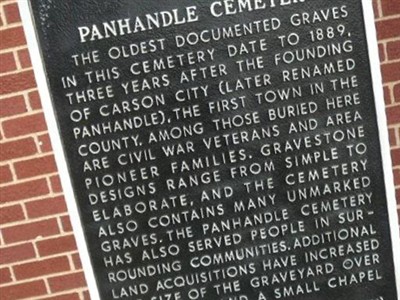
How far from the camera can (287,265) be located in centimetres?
315

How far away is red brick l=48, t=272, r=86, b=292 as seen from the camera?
325 cm

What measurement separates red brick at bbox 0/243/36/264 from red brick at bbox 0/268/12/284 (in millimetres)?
45

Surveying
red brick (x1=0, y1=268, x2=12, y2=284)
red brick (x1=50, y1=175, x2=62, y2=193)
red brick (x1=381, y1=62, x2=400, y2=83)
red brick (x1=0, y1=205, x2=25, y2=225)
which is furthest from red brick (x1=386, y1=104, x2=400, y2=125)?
red brick (x1=0, y1=268, x2=12, y2=284)

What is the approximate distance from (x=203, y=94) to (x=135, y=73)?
13.3 inches

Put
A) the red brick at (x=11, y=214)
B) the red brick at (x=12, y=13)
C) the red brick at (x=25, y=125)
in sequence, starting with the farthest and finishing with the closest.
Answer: the red brick at (x=11, y=214) < the red brick at (x=25, y=125) < the red brick at (x=12, y=13)

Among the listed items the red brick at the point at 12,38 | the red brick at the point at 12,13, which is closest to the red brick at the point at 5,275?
the red brick at the point at 12,38

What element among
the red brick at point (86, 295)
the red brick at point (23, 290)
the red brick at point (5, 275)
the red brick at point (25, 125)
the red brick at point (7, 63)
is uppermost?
the red brick at point (7, 63)

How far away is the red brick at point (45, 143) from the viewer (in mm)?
3070

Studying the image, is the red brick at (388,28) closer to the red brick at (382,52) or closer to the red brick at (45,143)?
the red brick at (382,52)

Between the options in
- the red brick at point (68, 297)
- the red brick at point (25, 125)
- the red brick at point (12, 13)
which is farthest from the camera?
the red brick at point (68, 297)

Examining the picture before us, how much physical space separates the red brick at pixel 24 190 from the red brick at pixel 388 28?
1.83 m

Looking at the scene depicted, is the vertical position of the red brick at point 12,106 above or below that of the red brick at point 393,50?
above

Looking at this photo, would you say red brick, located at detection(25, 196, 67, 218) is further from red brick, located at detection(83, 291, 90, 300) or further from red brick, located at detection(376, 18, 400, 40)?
red brick, located at detection(376, 18, 400, 40)

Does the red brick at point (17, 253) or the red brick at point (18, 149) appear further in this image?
the red brick at point (17, 253)
